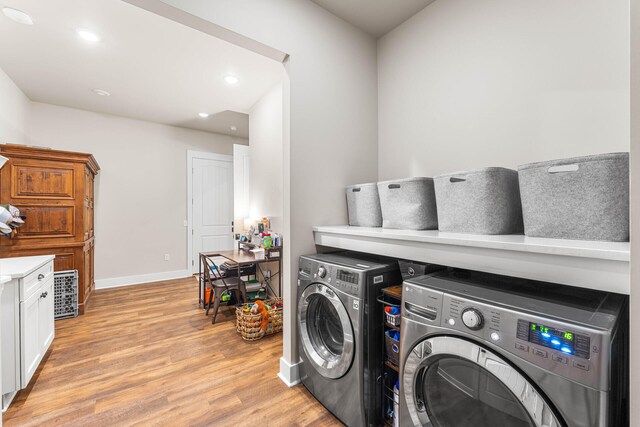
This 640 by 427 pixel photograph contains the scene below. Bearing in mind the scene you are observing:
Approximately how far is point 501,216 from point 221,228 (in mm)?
4889

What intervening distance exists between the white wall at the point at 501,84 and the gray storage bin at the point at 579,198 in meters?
0.45

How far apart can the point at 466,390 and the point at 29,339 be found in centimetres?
267

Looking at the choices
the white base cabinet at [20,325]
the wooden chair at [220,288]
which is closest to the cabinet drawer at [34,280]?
the white base cabinet at [20,325]

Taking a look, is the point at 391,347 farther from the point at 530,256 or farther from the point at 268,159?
the point at 268,159

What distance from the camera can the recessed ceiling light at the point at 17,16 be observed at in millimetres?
2080

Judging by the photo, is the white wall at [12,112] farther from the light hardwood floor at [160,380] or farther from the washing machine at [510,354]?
the washing machine at [510,354]

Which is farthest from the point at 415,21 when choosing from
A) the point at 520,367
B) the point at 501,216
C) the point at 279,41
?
the point at 520,367

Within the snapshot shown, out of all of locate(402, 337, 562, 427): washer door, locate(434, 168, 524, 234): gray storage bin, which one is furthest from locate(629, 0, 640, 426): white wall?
locate(434, 168, 524, 234): gray storage bin

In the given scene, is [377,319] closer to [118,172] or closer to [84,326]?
[84,326]

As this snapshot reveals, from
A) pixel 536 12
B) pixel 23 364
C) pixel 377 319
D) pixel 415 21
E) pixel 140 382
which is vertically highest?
pixel 415 21

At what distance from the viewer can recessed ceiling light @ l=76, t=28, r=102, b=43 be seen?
7.70 ft

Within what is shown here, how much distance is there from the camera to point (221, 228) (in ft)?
17.6

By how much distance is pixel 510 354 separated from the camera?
911 millimetres

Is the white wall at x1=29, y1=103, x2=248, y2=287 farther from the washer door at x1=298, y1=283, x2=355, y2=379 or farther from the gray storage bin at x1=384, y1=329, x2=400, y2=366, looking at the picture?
the gray storage bin at x1=384, y1=329, x2=400, y2=366
